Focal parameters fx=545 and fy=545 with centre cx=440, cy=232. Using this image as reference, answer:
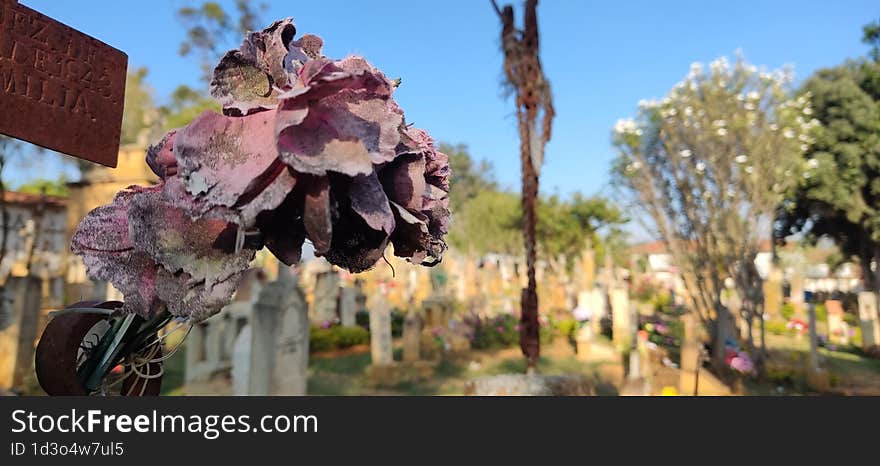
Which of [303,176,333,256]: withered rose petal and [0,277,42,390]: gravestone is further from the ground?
[303,176,333,256]: withered rose petal

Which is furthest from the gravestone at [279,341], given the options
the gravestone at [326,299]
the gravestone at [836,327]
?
the gravestone at [836,327]

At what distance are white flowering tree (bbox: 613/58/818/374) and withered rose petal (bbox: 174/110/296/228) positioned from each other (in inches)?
445

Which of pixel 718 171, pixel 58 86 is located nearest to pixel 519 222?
pixel 718 171

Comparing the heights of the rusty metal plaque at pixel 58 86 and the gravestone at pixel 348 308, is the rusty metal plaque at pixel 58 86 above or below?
above

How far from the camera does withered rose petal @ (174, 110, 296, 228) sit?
0.54 meters

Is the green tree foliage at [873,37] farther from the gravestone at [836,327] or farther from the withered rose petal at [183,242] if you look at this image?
the withered rose petal at [183,242]

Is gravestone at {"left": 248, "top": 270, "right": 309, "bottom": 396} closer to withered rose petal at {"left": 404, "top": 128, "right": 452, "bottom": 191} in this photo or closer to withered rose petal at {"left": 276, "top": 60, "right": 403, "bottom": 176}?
withered rose petal at {"left": 404, "top": 128, "right": 452, "bottom": 191}

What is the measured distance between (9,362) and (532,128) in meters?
6.87

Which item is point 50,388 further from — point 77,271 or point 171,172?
point 77,271

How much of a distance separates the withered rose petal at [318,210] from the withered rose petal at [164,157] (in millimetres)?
196

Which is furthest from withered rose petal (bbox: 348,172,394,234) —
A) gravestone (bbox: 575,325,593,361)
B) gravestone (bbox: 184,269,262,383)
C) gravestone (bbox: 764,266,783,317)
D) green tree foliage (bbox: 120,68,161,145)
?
green tree foliage (bbox: 120,68,161,145)

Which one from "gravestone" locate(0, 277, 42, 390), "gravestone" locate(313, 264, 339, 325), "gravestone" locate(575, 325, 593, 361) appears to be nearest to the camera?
"gravestone" locate(0, 277, 42, 390)

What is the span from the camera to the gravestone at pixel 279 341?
593 centimetres

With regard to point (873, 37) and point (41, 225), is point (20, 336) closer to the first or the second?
point (41, 225)
